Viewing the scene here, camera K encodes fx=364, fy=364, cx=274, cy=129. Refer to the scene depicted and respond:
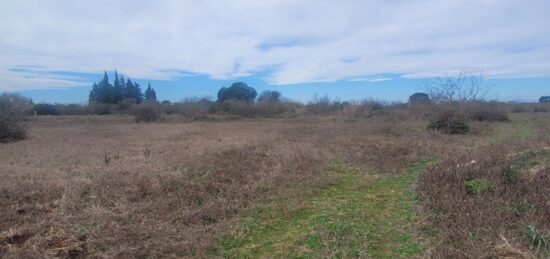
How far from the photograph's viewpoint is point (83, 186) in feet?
19.0

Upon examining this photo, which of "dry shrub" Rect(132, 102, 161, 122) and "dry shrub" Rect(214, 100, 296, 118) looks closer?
"dry shrub" Rect(132, 102, 161, 122)

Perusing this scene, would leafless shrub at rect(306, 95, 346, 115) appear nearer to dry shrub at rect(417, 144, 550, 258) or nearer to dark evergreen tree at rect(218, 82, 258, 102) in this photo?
dark evergreen tree at rect(218, 82, 258, 102)

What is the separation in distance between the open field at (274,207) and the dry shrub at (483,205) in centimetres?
2

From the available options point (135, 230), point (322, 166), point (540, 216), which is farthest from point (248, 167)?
point (540, 216)

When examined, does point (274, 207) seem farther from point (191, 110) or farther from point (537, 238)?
point (191, 110)

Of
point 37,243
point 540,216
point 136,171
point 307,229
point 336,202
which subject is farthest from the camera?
point 136,171

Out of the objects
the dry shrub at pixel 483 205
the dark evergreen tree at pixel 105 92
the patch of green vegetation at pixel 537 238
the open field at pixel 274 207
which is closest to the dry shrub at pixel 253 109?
the dark evergreen tree at pixel 105 92

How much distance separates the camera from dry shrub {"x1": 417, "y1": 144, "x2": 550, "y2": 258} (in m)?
3.45

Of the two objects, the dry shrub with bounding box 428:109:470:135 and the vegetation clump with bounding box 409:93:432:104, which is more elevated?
the vegetation clump with bounding box 409:93:432:104

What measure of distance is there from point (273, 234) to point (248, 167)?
3379 mm

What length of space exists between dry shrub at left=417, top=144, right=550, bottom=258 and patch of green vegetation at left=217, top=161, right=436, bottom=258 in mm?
292

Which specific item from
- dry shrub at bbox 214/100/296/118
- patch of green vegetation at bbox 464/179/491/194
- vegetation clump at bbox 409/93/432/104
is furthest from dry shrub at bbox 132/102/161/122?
patch of green vegetation at bbox 464/179/491/194

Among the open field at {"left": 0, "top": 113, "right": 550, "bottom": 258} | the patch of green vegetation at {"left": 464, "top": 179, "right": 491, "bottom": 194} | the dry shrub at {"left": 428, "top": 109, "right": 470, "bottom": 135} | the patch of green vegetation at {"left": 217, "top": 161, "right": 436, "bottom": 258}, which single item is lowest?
the patch of green vegetation at {"left": 217, "top": 161, "right": 436, "bottom": 258}

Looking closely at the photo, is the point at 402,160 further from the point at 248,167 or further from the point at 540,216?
the point at 540,216
